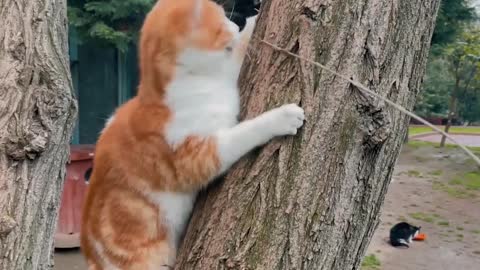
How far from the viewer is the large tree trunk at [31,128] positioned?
149 centimetres

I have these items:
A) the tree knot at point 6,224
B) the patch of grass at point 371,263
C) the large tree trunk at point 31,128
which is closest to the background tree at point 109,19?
the patch of grass at point 371,263

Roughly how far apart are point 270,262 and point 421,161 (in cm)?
986

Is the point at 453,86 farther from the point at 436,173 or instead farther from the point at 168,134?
the point at 168,134

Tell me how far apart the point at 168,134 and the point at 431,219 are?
5.55 meters

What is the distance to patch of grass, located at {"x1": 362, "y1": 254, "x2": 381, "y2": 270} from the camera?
4.58 meters

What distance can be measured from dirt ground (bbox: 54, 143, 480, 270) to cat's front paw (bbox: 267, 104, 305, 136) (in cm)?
380

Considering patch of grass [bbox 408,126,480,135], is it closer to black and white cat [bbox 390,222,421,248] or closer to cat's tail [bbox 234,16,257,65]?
black and white cat [bbox 390,222,421,248]

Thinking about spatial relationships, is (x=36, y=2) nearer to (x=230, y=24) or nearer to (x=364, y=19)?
(x=230, y=24)

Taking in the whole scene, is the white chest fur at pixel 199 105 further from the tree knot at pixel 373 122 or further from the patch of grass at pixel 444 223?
the patch of grass at pixel 444 223

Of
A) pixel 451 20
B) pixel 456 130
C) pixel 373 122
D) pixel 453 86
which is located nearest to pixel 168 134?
pixel 373 122

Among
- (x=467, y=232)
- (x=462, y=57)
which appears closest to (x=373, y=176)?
(x=467, y=232)

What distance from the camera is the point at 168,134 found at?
123 centimetres

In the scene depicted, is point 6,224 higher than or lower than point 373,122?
lower

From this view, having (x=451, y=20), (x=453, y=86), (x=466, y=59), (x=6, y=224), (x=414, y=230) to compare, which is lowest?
(x=414, y=230)
